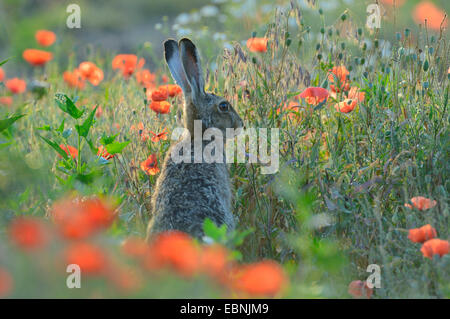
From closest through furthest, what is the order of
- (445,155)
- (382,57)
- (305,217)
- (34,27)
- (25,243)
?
(25,243) < (305,217) < (445,155) < (382,57) < (34,27)

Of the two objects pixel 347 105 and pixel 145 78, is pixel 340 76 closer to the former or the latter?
pixel 347 105

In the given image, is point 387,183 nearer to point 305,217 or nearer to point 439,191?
point 439,191

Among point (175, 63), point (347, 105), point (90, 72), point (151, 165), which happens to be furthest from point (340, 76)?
point (90, 72)

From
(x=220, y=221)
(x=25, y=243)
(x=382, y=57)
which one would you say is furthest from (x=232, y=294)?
(x=382, y=57)

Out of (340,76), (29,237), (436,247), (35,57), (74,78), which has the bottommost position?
(29,237)

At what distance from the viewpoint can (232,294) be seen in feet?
7.18

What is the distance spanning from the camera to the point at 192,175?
13.1 ft

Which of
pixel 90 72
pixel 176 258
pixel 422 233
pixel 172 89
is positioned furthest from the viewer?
pixel 90 72

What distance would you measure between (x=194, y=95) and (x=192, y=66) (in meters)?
0.21

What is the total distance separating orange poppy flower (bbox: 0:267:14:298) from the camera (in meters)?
1.79

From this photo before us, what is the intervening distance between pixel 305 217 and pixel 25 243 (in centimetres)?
187

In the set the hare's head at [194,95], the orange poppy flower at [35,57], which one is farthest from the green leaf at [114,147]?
the orange poppy flower at [35,57]

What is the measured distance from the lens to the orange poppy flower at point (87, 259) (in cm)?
181
